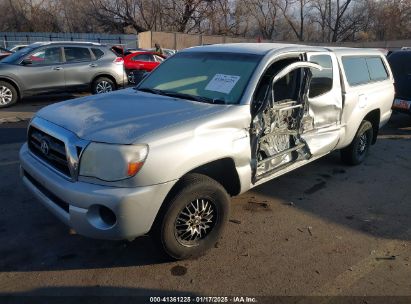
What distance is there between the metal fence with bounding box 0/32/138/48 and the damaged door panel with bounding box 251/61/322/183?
34796mm

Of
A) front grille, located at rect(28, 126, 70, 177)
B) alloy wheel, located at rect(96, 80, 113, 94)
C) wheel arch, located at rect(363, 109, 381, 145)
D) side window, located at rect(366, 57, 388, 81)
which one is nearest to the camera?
front grille, located at rect(28, 126, 70, 177)

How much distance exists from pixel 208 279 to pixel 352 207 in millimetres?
2243

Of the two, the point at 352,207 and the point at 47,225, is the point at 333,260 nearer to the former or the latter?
the point at 352,207

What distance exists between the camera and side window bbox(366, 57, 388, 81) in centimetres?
591

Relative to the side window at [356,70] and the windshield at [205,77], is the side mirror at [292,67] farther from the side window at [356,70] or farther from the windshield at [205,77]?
the side window at [356,70]

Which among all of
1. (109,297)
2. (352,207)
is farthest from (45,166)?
(352,207)

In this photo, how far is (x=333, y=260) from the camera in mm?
3465

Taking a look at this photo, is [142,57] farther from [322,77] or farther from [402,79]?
[322,77]

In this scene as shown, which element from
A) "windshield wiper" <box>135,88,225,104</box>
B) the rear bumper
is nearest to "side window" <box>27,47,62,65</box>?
"windshield wiper" <box>135,88,225,104</box>

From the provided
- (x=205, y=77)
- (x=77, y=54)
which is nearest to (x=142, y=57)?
(x=77, y=54)

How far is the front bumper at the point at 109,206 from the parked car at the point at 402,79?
7174 mm

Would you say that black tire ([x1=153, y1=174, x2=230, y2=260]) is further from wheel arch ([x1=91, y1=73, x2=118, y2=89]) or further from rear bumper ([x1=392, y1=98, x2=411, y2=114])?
wheel arch ([x1=91, y1=73, x2=118, y2=89])

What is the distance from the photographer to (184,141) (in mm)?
3053

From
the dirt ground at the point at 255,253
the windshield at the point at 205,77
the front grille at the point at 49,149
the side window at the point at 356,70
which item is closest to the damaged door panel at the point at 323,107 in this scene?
the side window at the point at 356,70
